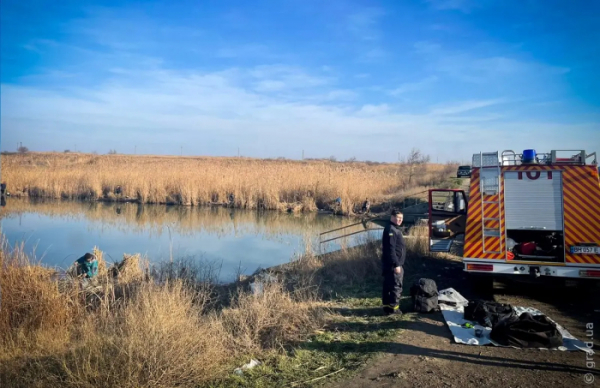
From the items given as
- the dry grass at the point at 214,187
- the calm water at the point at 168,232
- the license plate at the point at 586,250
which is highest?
the dry grass at the point at 214,187

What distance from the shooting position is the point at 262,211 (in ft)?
90.2

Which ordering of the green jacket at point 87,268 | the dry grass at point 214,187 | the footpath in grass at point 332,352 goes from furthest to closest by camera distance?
the dry grass at point 214,187
the green jacket at point 87,268
the footpath in grass at point 332,352

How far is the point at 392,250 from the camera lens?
24.7ft

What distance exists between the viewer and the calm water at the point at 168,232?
584 inches

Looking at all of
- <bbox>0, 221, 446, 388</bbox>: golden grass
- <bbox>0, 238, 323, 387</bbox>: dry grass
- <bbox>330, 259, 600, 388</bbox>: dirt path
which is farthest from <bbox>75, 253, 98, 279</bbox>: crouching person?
<bbox>330, 259, 600, 388</bbox>: dirt path

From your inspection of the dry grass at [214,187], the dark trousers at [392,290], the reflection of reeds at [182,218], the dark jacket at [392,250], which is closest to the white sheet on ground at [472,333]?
the dark trousers at [392,290]

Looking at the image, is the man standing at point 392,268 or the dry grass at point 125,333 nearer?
the dry grass at point 125,333

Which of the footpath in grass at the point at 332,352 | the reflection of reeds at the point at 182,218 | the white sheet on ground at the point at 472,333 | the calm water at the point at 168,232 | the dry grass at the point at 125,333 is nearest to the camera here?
the dry grass at the point at 125,333

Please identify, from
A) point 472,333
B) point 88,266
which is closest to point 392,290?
point 472,333

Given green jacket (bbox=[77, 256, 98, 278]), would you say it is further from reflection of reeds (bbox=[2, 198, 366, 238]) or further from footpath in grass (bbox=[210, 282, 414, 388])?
reflection of reeds (bbox=[2, 198, 366, 238])

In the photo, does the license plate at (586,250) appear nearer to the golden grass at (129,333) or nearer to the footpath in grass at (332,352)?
the footpath in grass at (332,352)

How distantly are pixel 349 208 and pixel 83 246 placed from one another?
14704mm

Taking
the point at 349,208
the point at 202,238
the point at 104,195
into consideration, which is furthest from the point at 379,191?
the point at 104,195

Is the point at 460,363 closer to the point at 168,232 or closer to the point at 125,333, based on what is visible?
the point at 125,333
